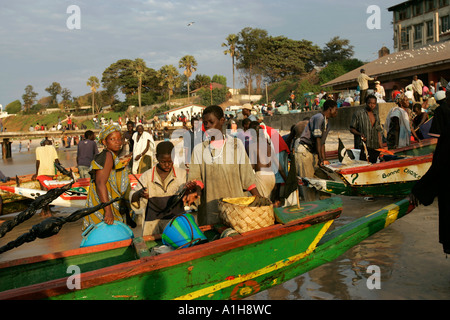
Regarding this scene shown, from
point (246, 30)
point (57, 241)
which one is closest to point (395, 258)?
point (57, 241)

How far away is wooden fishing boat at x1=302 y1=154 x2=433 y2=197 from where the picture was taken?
7027 mm

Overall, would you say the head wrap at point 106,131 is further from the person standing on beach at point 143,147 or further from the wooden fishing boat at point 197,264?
the person standing on beach at point 143,147

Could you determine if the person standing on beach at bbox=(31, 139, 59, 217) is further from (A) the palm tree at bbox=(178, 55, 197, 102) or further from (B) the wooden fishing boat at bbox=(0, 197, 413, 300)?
(A) the palm tree at bbox=(178, 55, 197, 102)

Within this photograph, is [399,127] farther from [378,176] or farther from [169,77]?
[169,77]

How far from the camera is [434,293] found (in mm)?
4016

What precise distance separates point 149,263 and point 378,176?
535cm

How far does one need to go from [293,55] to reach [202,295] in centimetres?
5291

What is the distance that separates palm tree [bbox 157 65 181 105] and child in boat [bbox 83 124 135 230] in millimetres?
65325

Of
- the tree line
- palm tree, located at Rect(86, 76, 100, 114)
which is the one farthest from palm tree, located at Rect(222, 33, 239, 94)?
palm tree, located at Rect(86, 76, 100, 114)

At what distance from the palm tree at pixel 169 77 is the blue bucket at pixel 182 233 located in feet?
217

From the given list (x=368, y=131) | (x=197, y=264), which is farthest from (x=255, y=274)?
(x=368, y=131)

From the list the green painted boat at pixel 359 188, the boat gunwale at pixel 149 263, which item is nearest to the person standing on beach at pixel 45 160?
the green painted boat at pixel 359 188

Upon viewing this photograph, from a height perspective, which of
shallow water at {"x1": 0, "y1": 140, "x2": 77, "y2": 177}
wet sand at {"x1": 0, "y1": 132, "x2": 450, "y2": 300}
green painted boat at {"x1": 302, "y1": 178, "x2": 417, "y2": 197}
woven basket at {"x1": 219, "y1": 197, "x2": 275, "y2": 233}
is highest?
woven basket at {"x1": 219, "y1": 197, "x2": 275, "y2": 233}
